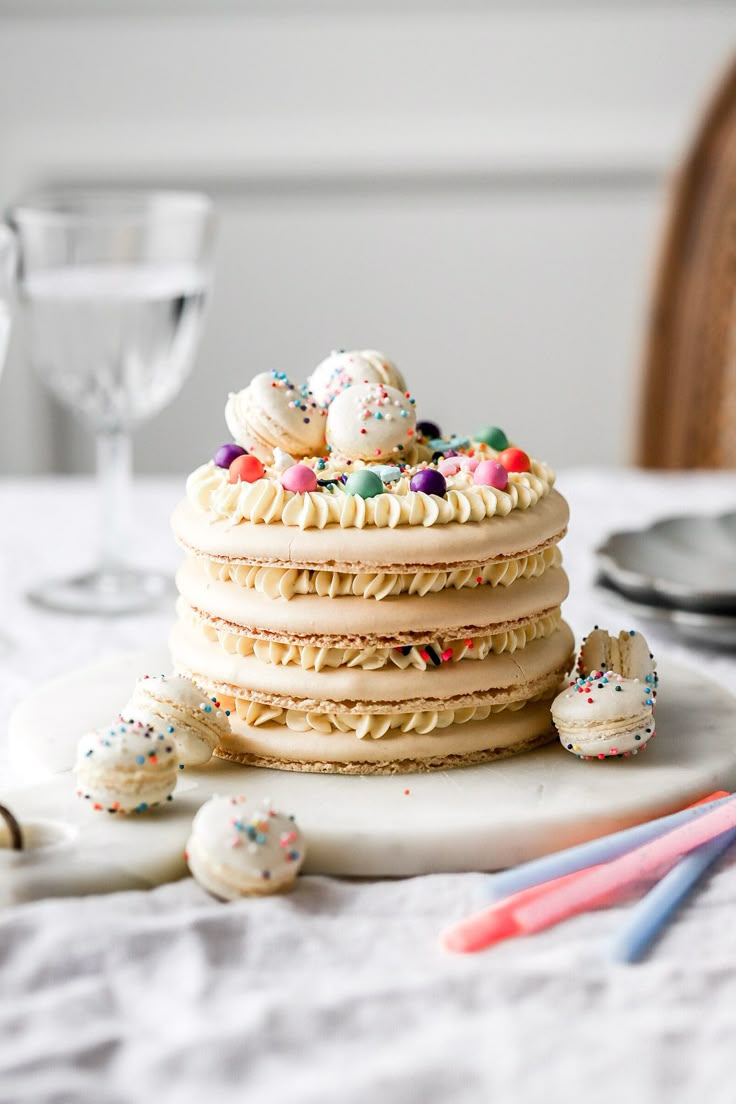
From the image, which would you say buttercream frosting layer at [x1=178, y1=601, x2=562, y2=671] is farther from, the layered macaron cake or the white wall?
the white wall

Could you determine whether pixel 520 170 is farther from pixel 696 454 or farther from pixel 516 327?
pixel 696 454

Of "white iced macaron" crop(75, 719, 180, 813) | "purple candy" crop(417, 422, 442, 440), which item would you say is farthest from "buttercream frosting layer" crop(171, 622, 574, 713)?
"purple candy" crop(417, 422, 442, 440)

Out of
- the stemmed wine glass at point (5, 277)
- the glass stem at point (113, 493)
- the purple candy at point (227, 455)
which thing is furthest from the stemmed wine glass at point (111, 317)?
the purple candy at point (227, 455)

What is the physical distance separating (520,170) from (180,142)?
2.45ft

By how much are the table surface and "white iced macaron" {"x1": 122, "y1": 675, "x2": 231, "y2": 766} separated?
0.39 feet

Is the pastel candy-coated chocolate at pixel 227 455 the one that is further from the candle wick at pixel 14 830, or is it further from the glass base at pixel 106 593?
the glass base at pixel 106 593

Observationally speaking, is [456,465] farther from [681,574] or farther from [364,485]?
[681,574]

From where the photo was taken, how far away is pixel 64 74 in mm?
2998

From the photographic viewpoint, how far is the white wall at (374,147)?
299cm

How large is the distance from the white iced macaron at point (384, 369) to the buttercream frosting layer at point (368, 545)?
0.52ft

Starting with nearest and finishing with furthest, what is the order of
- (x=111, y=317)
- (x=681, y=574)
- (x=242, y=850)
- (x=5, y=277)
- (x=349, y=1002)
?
(x=349, y=1002)
(x=242, y=850)
(x=5, y=277)
(x=681, y=574)
(x=111, y=317)

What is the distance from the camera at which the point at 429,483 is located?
0.89 meters

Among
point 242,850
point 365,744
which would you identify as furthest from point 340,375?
point 242,850

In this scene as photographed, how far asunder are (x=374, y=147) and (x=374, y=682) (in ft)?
7.78
